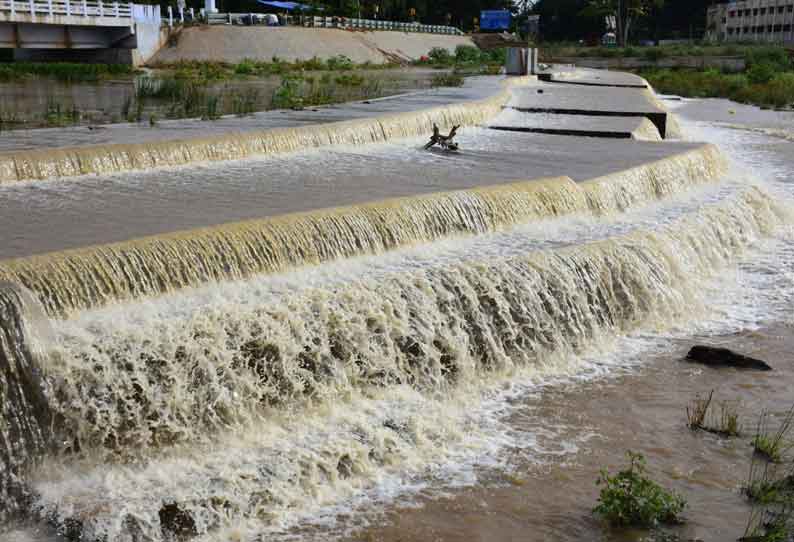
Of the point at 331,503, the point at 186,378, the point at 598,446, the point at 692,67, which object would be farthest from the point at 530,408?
the point at 692,67

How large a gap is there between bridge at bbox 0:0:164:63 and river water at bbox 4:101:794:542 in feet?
85.0

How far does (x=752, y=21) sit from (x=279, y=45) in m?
50.3

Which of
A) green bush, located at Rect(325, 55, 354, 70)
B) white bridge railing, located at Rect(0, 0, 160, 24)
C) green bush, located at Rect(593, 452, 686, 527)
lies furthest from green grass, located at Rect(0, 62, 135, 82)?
green bush, located at Rect(593, 452, 686, 527)

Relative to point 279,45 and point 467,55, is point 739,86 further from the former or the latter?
point 279,45

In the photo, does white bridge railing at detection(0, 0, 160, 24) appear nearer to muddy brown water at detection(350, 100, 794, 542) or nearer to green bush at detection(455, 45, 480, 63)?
green bush at detection(455, 45, 480, 63)

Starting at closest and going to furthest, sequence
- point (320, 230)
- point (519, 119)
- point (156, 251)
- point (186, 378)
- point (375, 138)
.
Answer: point (186, 378) < point (156, 251) < point (320, 230) < point (375, 138) < point (519, 119)

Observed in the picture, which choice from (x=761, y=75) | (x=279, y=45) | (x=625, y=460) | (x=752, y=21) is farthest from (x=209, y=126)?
(x=752, y=21)

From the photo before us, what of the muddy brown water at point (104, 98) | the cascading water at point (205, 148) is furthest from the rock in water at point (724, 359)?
the muddy brown water at point (104, 98)

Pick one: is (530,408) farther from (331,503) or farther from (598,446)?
(331,503)

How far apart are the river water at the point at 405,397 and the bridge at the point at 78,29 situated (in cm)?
2592

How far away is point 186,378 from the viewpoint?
20.2 feet

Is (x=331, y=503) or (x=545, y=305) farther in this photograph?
(x=545, y=305)

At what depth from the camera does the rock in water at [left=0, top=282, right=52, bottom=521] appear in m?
5.36

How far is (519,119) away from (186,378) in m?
13.3
